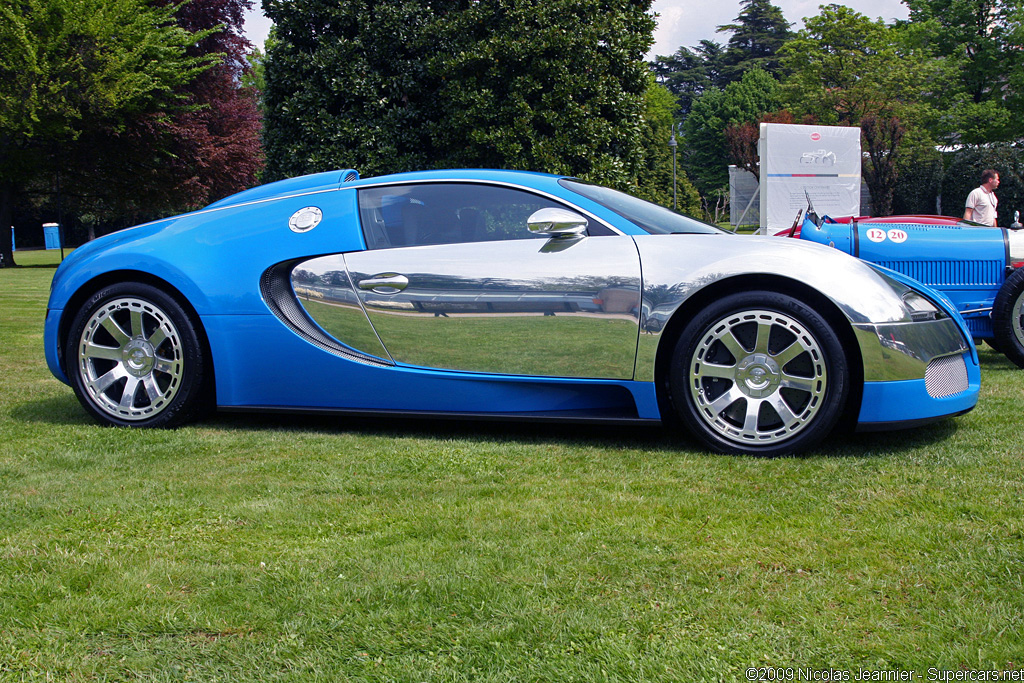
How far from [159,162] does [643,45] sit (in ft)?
52.2

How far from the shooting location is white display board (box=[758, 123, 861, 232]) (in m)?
18.2

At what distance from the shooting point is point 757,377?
3.83m

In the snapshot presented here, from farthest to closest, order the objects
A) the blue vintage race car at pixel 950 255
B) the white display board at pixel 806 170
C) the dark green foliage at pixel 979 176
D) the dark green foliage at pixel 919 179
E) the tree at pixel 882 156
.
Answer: the tree at pixel 882 156 → the dark green foliage at pixel 919 179 → the dark green foliage at pixel 979 176 → the white display board at pixel 806 170 → the blue vintage race car at pixel 950 255

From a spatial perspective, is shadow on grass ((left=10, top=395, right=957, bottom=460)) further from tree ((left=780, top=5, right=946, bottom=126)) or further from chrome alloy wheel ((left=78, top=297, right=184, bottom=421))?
tree ((left=780, top=5, right=946, bottom=126))

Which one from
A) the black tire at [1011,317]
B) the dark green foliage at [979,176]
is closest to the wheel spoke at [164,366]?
the black tire at [1011,317]

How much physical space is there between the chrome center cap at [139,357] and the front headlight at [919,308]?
3564mm

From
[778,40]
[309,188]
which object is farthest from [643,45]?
[778,40]

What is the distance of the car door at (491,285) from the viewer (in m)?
3.95

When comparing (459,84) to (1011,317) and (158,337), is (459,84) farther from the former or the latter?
(158,337)

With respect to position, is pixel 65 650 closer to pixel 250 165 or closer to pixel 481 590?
pixel 481 590

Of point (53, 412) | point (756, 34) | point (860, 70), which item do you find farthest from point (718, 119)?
point (53, 412)

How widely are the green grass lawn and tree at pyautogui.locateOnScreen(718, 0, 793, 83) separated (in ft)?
272

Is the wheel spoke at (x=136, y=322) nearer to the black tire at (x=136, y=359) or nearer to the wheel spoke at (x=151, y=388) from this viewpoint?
→ the black tire at (x=136, y=359)

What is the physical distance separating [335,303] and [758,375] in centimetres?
197
